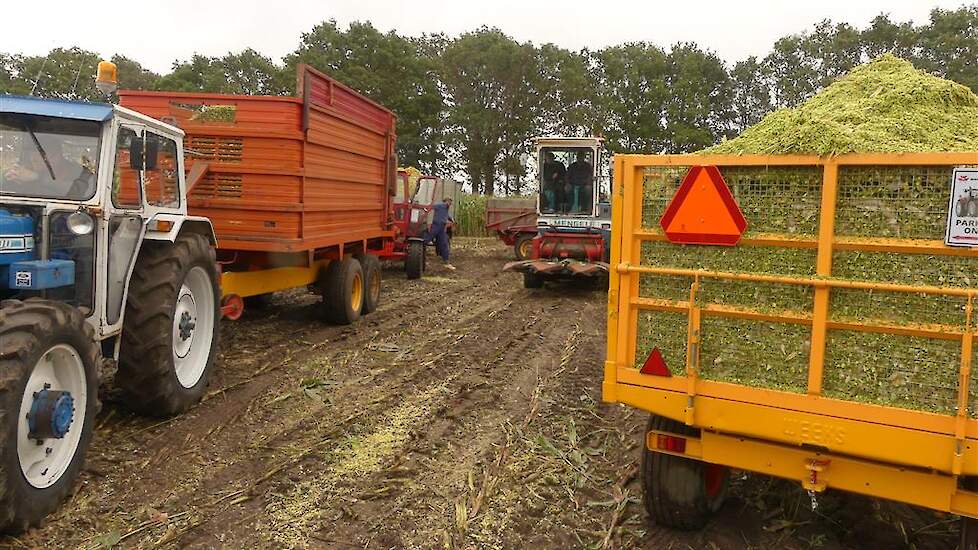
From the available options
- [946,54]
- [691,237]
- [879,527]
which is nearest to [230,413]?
[691,237]

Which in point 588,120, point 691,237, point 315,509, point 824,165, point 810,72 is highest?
point 810,72

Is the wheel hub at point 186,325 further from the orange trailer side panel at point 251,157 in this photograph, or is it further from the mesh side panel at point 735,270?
the mesh side panel at point 735,270

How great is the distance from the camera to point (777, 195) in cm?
280

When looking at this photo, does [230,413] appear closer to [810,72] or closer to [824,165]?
[824,165]

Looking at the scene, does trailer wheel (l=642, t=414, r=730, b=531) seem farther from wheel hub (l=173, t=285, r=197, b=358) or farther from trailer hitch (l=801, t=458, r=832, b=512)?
wheel hub (l=173, t=285, r=197, b=358)

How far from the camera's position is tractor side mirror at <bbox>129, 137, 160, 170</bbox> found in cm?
422

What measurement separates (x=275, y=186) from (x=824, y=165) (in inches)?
206

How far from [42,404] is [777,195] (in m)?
3.55

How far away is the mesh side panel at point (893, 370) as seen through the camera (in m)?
2.50

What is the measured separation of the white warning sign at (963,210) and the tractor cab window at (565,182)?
32.8 feet

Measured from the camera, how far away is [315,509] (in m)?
3.55

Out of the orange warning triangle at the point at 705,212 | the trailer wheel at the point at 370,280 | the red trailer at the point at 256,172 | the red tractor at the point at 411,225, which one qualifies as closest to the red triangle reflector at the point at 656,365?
the orange warning triangle at the point at 705,212

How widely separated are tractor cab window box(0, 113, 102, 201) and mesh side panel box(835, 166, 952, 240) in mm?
4067

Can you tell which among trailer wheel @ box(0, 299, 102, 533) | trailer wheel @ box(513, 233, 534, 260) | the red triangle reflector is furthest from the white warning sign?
trailer wheel @ box(513, 233, 534, 260)
